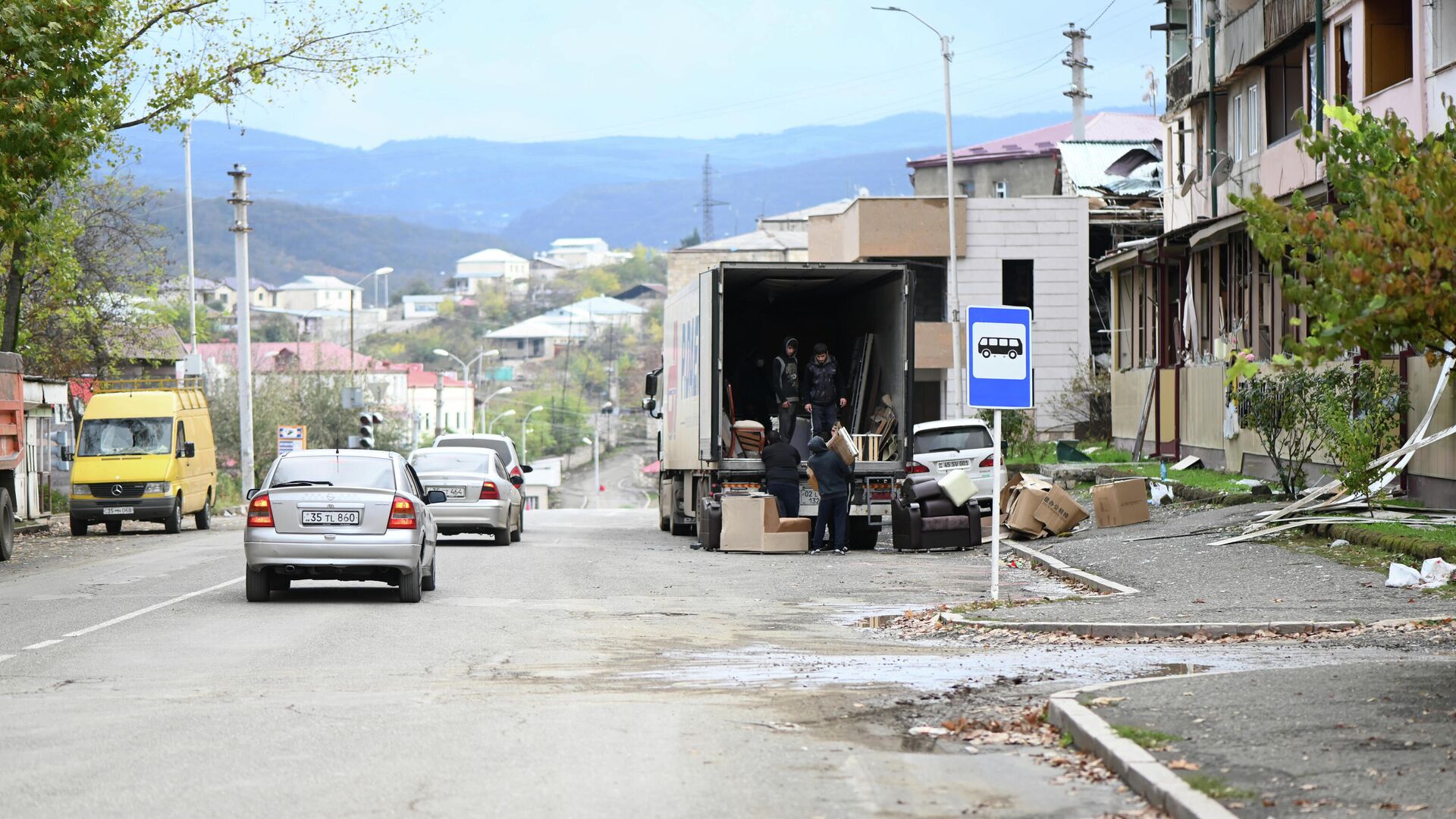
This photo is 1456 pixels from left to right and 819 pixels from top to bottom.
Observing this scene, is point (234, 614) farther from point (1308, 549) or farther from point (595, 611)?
point (1308, 549)

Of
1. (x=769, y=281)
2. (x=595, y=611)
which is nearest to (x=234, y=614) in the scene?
(x=595, y=611)

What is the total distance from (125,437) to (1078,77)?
185 ft

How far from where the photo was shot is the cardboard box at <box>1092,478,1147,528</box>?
2548 cm

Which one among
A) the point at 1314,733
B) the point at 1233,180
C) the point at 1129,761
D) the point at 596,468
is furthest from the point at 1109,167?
the point at 1129,761

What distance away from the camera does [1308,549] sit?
65.1 ft

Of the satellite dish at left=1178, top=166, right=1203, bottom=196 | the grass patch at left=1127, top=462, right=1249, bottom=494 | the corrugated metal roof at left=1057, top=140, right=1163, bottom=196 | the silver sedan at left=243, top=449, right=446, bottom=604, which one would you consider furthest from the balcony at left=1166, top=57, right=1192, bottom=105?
the silver sedan at left=243, top=449, right=446, bottom=604

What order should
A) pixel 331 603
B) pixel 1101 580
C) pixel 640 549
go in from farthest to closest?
pixel 640 549
pixel 1101 580
pixel 331 603

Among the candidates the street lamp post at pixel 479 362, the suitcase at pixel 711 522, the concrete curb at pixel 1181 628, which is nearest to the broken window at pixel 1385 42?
the suitcase at pixel 711 522

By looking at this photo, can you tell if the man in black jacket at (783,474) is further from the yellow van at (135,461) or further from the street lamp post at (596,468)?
the street lamp post at (596,468)

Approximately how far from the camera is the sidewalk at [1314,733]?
7.01 metres

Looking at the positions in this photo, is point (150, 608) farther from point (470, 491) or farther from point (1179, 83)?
point (1179, 83)

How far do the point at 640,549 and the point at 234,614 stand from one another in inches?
444

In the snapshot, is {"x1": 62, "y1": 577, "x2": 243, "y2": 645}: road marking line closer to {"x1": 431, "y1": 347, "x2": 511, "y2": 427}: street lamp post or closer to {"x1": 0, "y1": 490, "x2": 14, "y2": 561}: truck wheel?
{"x1": 0, "y1": 490, "x2": 14, "y2": 561}: truck wheel

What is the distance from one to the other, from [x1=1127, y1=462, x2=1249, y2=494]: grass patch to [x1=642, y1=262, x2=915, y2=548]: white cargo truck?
18.8 ft
